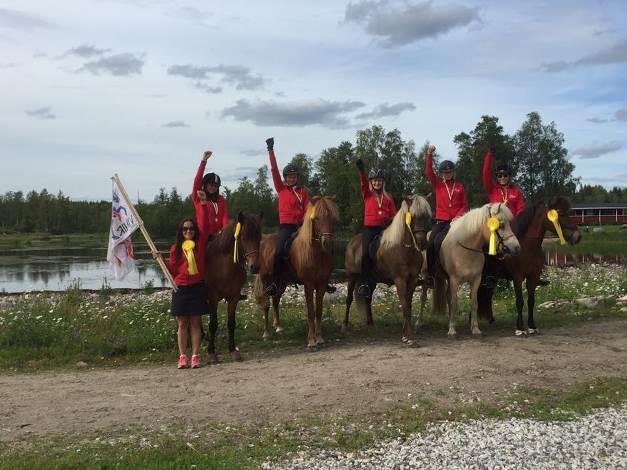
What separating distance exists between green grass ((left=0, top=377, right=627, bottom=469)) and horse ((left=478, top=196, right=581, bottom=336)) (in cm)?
363

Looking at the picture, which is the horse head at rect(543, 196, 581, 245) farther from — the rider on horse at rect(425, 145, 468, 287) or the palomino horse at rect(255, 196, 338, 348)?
the palomino horse at rect(255, 196, 338, 348)

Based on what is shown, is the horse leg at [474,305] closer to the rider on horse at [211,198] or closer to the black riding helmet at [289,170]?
the black riding helmet at [289,170]

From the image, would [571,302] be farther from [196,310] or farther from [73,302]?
[73,302]

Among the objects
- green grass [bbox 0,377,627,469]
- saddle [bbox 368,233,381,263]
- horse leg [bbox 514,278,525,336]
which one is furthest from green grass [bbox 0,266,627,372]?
green grass [bbox 0,377,627,469]

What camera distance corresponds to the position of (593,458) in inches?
191

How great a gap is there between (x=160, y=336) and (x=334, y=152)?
6699cm

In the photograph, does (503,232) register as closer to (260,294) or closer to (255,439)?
(260,294)

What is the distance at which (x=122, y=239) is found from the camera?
355 inches

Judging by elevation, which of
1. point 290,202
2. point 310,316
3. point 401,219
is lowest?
point 310,316

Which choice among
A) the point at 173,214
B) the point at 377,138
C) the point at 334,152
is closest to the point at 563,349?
the point at 377,138

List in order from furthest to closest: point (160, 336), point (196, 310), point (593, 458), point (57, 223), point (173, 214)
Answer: point (57, 223) < point (173, 214) < point (160, 336) < point (196, 310) < point (593, 458)

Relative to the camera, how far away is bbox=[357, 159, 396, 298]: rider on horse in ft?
33.0

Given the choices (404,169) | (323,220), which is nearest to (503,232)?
(323,220)

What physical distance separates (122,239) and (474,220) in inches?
233
